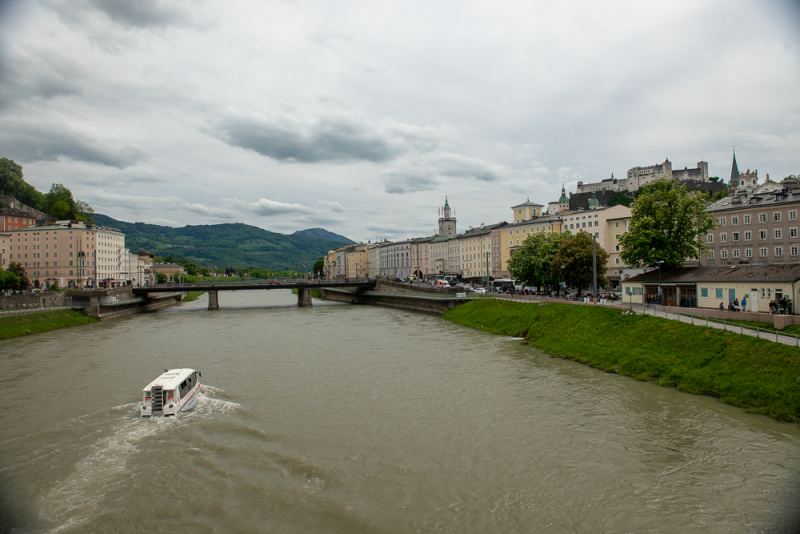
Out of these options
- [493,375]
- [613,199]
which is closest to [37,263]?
[493,375]

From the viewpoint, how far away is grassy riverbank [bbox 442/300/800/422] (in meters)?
18.6

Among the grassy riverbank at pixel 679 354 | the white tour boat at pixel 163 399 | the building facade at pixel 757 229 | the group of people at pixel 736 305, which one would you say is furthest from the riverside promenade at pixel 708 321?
the building facade at pixel 757 229

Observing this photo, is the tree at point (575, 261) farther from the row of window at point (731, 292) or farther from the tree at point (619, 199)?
the tree at point (619, 199)

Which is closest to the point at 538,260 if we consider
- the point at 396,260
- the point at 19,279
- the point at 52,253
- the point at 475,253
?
the point at 475,253

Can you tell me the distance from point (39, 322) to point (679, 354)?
65.2 meters

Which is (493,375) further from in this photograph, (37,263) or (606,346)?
(37,263)

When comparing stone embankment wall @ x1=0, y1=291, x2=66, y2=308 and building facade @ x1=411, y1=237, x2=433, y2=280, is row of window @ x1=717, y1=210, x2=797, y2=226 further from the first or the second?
stone embankment wall @ x1=0, y1=291, x2=66, y2=308

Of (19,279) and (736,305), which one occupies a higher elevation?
(19,279)

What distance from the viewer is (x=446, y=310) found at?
63.6m

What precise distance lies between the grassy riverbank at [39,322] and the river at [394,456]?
92.6 ft

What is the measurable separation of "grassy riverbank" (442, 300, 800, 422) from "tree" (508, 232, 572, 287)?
15.2 metres

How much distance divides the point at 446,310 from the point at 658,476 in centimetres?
5053

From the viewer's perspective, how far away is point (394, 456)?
14719 mm

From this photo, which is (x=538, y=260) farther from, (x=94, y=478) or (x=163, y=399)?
(x=94, y=478)
